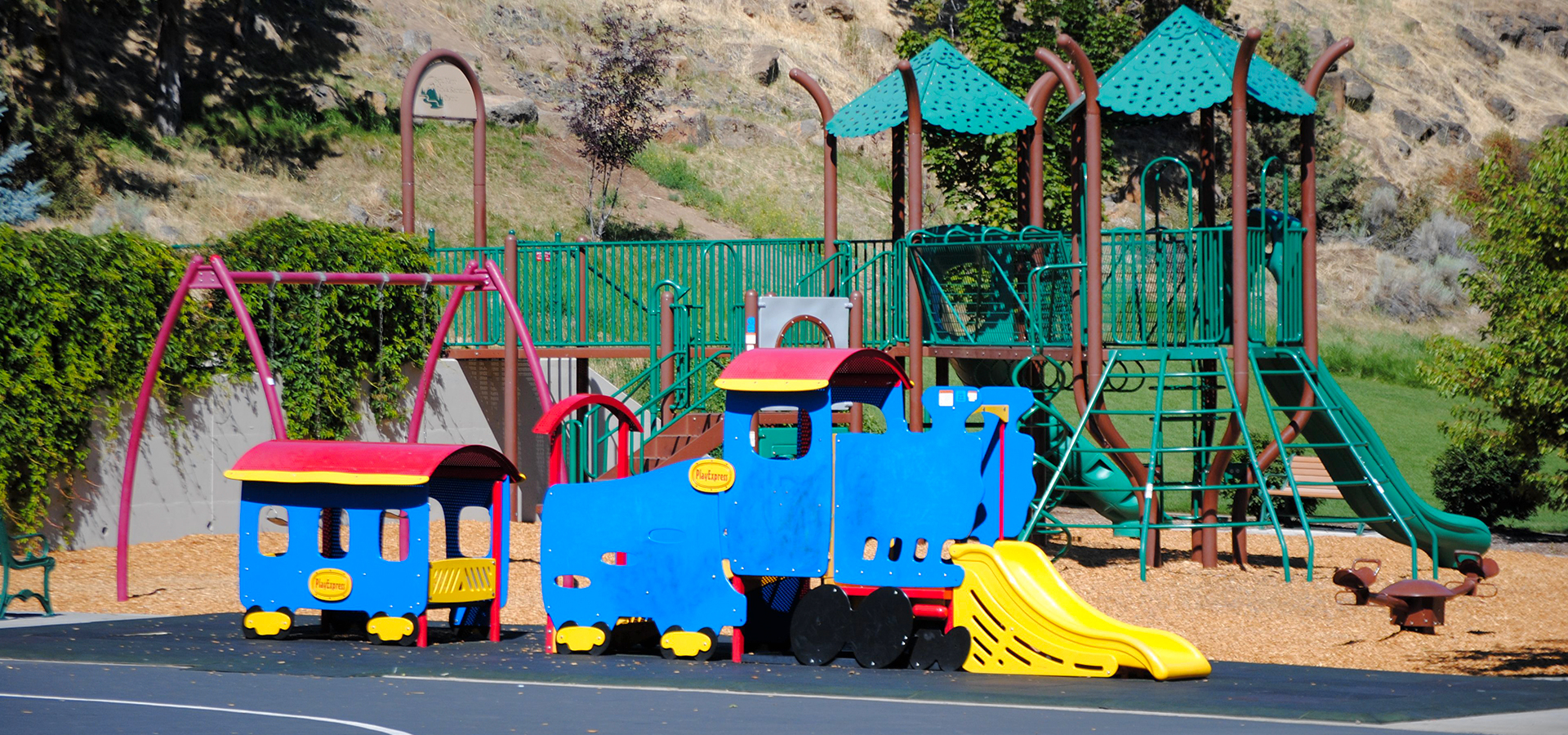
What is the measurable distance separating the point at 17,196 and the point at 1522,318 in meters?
23.0

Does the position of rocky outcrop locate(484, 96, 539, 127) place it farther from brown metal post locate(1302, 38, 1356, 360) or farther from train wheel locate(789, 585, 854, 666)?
train wheel locate(789, 585, 854, 666)

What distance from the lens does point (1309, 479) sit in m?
20.7

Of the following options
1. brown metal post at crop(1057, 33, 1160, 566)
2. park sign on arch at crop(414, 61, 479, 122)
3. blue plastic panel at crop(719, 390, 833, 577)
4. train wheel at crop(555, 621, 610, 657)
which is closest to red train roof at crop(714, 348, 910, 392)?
blue plastic panel at crop(719, 390, 833, 577)

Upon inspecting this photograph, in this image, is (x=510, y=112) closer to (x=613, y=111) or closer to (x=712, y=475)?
(x=613, y=111)

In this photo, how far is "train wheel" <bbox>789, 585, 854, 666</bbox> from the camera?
10.0m

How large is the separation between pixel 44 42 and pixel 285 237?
806 inches

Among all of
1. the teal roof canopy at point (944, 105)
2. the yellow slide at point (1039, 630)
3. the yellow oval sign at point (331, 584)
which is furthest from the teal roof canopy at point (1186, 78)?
the yellow oval sign at point (331, 584)

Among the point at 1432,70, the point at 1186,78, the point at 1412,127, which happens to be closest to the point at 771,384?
the point at 1186,78

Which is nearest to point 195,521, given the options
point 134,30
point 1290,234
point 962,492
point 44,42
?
point 962,492

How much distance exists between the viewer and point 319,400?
1744 cm

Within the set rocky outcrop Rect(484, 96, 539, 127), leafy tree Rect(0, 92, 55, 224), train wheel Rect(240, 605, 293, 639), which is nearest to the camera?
train wheel Rect(240, 605, 293, 639)

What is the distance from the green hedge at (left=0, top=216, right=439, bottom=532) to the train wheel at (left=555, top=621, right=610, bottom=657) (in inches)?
Result: 171

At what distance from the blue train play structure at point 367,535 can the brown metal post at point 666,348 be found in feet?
15.9

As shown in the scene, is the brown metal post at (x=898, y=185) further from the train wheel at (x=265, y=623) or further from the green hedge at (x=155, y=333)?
the train wheel at (x=265, y=623)
